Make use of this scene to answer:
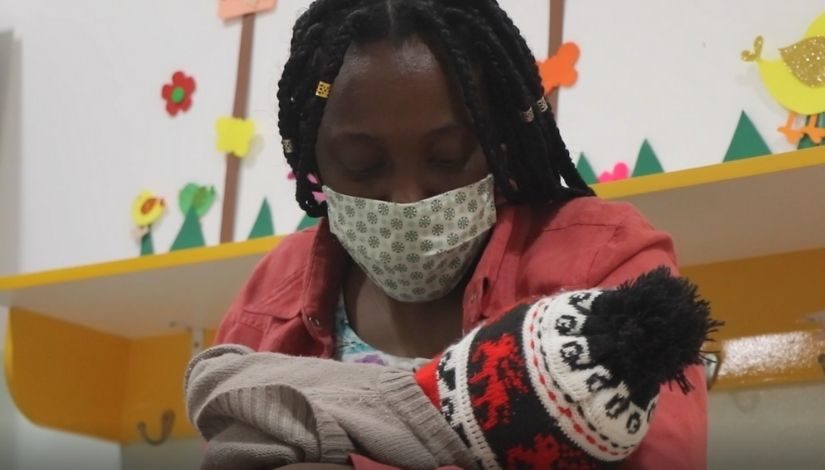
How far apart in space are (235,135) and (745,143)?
2.62ft

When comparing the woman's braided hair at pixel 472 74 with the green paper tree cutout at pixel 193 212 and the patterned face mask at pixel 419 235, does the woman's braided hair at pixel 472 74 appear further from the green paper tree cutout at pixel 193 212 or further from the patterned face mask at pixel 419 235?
the green paper tree cutout at pixel 193 212

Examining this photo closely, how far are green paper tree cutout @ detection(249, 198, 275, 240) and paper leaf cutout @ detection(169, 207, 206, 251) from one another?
10 centimetres

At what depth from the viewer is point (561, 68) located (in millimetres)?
1343

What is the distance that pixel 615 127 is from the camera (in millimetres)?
1299

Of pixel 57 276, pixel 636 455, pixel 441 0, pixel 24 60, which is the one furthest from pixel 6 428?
pixel 636 455

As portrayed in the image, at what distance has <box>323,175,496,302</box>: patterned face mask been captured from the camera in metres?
0.76

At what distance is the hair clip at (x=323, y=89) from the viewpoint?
30.7 inches

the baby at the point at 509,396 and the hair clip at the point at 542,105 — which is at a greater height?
the hair clip at the point at 542,105

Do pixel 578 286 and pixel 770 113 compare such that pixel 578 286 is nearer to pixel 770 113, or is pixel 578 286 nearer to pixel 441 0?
pixel 441 0

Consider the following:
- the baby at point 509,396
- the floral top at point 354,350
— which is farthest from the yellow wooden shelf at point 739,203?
the baby at point 509,396

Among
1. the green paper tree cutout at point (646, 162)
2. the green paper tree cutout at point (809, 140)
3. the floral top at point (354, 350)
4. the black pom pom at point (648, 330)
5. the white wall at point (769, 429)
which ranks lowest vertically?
the white wall at point (769, 429)

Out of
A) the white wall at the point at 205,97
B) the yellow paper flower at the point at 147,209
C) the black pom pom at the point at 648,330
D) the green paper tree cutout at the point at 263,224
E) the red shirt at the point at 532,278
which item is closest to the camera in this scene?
the black pom pom at the point at 648,330

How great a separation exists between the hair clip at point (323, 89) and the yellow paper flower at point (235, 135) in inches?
32.5

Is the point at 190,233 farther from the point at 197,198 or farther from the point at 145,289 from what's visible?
the point at 145,289
